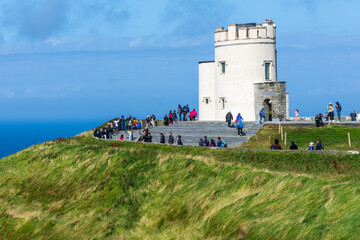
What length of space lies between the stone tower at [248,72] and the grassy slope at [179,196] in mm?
→ 15249

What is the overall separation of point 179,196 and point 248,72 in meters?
29.0

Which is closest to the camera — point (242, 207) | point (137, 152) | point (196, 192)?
point (242, 207)

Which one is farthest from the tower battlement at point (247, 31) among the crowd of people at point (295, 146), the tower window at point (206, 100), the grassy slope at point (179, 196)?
the crowd of people at point (295, 146)

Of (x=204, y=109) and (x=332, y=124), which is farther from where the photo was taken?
(x=204, y=109)

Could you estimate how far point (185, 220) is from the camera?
795 inches

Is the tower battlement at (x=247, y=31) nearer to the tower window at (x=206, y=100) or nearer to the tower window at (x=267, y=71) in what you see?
the tower window at (x=267, y=71)

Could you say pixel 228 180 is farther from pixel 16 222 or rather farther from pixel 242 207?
pixel 16 222

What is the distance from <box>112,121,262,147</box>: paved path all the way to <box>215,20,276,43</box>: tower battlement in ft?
25.2

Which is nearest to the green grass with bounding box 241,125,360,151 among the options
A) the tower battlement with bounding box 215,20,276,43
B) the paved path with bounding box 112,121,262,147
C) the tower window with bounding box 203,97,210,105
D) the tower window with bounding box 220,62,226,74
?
the paved path with bounding box 112,121,262,147

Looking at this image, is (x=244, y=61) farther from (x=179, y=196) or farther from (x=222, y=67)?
(x=179, y=196)

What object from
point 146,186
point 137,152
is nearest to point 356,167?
point 146,186

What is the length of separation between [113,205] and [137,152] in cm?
764

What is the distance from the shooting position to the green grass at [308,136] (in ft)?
118

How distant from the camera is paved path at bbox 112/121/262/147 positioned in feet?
136
